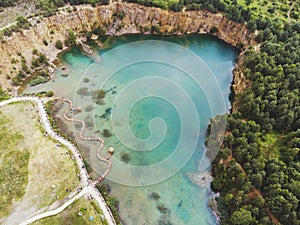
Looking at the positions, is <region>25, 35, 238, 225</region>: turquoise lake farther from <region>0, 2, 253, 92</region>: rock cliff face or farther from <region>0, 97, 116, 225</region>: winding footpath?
<region>0, 2, 253, 92</region>: rock cliff face

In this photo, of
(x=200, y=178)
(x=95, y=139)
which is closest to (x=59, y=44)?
(x=95, y=139)

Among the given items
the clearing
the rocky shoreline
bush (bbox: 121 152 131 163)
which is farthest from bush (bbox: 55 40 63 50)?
bush (bbox: 121 152 131 163)

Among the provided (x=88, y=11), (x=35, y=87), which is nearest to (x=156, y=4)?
(x=88, y=11)

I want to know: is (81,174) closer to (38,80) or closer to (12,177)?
(12,177)

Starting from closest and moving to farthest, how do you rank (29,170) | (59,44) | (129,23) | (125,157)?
(29,170) < (125,157) < (59,44) < (129,23)

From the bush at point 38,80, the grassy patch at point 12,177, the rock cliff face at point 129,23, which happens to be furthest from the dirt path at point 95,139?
the rock cliff face at point 129,23

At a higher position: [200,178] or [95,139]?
[95,139]
